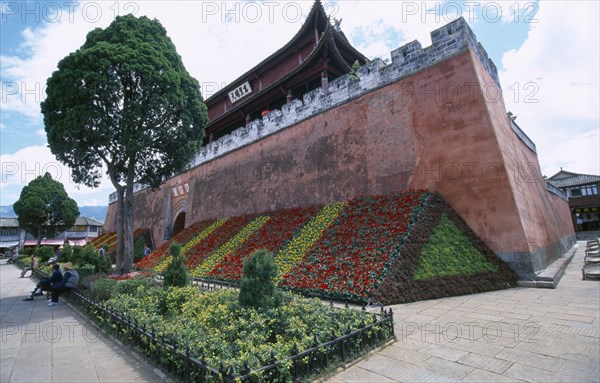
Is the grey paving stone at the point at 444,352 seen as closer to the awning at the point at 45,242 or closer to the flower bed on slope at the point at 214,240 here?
the flower bed on slope at the point at 214,240

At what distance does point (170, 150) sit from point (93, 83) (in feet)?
11.0

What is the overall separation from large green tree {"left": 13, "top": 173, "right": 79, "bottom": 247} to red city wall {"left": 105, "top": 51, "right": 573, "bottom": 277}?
2813 cm

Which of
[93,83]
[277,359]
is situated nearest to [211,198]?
[93,83]

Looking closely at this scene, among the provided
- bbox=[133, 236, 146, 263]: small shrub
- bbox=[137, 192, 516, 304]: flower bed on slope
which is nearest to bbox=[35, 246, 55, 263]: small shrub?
bbox=[133, 236, 146, 263]: small shrub

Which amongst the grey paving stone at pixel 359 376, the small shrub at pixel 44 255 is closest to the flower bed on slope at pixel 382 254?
the grey paving stone at pixel 359 376

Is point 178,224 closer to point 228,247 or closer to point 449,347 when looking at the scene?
point 228,247

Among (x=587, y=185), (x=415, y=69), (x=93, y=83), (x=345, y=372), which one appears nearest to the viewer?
(x=345, y=372)

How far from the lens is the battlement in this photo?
970 cm

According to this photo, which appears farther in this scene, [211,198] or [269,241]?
[211,198]

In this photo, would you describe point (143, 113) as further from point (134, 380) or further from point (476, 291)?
point (476, 291)

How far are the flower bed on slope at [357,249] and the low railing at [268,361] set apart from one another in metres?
2.21

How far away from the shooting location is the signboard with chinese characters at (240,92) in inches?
915

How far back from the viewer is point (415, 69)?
10484 millimetres

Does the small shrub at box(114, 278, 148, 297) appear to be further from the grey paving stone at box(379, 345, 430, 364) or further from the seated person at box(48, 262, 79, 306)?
the grey paving stone at box(379, 345, 430, 364)
